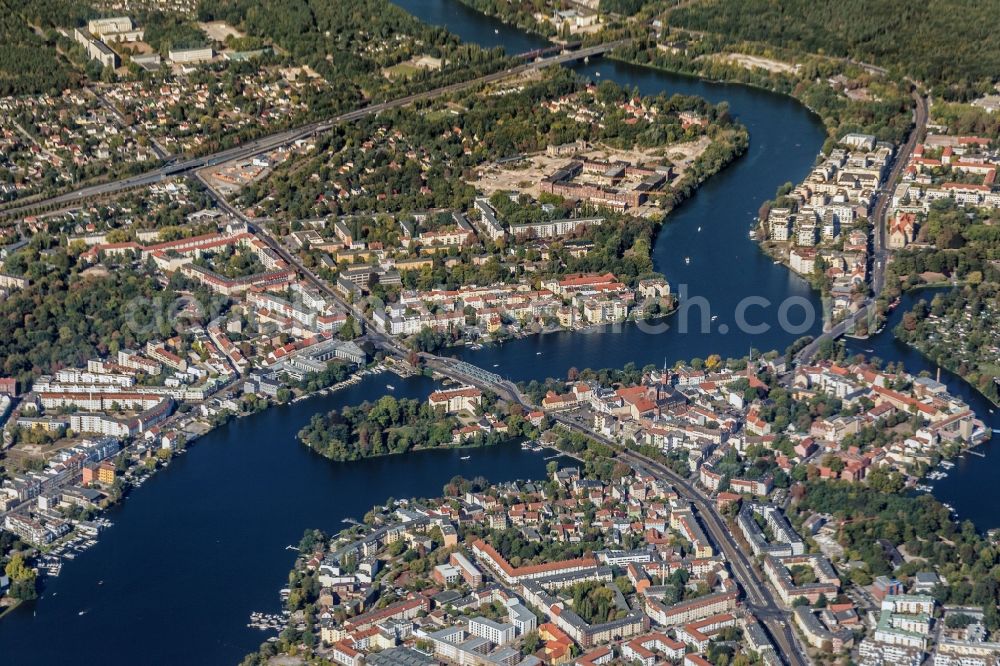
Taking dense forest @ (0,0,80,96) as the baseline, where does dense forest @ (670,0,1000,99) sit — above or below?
above

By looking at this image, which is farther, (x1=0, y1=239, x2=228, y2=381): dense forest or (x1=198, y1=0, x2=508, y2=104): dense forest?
(x1=198, y1=0, x2=508, y2=104): dense forest

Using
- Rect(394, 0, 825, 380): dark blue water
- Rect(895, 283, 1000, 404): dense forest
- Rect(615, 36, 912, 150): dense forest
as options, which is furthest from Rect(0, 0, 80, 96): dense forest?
Rect(895, 283, 1000, 404): dense forest

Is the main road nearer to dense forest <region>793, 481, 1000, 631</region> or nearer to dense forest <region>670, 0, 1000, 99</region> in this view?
dense forest <region>670, 0, 1000, 99</region>

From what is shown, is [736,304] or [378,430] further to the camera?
[736,304]

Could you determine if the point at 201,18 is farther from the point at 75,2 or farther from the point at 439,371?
the point at 439,371

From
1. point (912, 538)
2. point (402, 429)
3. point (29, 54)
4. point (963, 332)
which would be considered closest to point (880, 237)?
point (963, 332)

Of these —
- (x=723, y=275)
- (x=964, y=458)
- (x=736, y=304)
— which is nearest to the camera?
(x=964, y=458)

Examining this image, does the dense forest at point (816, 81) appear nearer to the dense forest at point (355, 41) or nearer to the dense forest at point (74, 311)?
the dense forest at point (355, 41)

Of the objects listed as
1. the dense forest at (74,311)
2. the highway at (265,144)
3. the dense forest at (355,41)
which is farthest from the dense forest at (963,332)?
the dense forest at (355,41)

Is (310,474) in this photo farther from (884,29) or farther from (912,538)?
(884,29)
